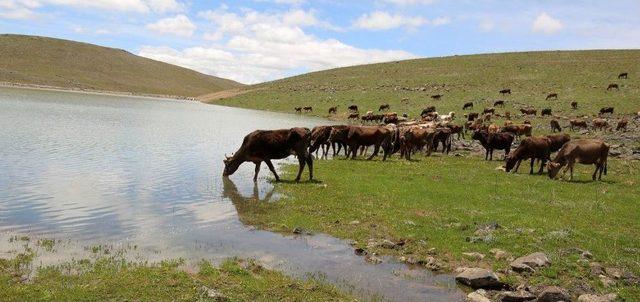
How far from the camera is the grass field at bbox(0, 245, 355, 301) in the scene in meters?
8.57

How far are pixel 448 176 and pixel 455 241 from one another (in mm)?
10380

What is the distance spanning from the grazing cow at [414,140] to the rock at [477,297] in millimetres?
20186

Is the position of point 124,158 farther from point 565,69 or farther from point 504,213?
point 565,69

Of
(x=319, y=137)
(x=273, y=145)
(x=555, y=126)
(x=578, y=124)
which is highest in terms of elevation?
(x=578, y=124)

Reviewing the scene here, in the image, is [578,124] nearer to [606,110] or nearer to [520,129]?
[520,129]

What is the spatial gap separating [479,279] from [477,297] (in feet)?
2.23

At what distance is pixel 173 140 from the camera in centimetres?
3403

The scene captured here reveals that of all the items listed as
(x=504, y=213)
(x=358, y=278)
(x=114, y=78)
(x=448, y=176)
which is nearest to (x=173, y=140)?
(x=448, y=176)

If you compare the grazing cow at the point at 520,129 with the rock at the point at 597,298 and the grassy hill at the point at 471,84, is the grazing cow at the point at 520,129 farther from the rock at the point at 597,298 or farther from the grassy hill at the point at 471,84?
the rock at the point at 597,298

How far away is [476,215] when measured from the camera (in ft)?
49.9

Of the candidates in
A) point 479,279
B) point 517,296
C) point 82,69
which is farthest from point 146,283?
point 82,69

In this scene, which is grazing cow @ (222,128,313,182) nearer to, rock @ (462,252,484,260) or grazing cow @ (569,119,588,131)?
rock @ (462,252,484,260)

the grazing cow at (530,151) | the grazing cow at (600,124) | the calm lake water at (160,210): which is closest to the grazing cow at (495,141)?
the grazing cow at (530,151)

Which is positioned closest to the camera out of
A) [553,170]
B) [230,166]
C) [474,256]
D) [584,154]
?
[474,256]
